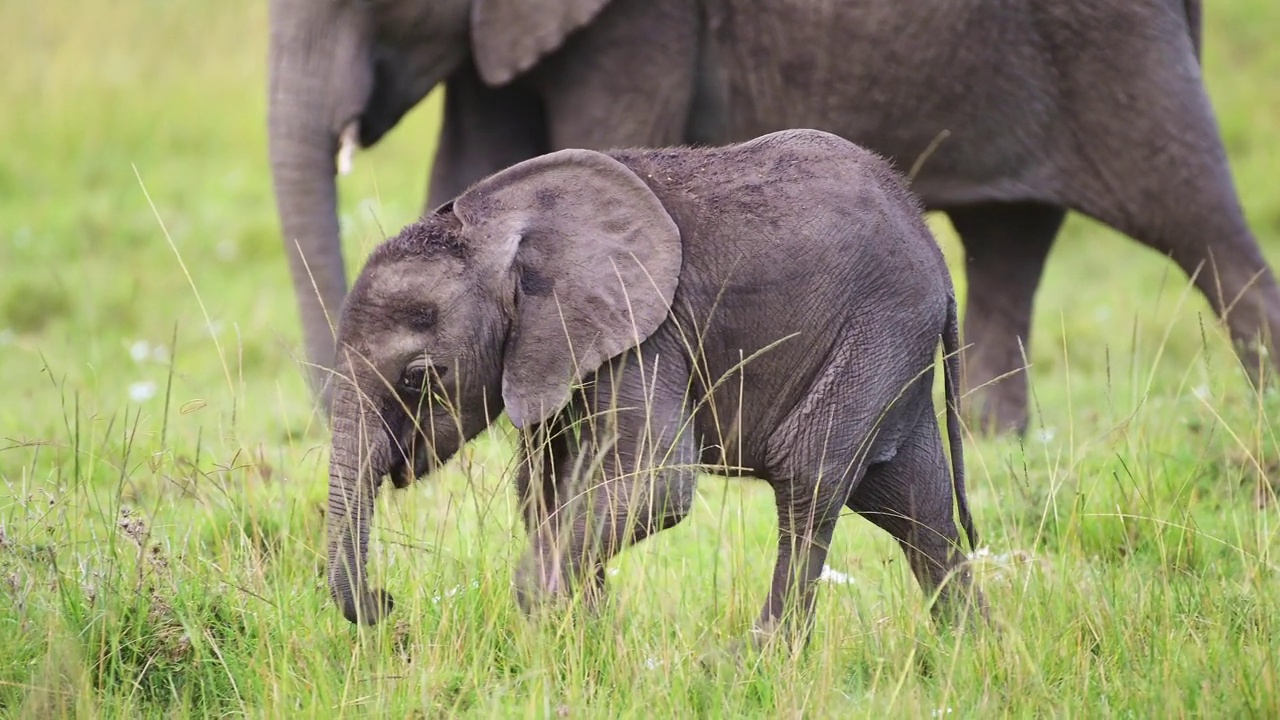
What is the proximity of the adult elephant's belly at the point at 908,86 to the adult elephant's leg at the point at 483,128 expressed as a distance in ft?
2.22

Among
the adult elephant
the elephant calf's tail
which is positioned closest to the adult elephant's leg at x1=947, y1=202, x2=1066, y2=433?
the adult elephant

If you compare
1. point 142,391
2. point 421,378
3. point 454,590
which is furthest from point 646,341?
point 142,391

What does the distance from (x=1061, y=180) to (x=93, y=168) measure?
7.94 m

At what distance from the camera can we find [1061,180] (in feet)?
19.5

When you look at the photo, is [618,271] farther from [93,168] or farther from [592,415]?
[93,168]

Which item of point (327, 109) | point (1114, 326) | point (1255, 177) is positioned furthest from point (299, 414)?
point (1255, 177)

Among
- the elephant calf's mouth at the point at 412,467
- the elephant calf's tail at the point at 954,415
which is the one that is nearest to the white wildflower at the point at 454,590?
the elephant calf's mouth at the point at 412,467

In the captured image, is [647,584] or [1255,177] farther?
[1255,177]

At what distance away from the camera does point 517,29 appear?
5629 millimetres

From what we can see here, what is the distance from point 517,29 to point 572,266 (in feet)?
6.91

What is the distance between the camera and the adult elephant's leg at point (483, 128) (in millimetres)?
6059

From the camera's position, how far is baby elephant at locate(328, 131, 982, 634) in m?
3.70

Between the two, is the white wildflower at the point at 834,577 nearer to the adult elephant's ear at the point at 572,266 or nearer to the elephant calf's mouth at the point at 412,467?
the adult elephant's ear at the point at 572,266

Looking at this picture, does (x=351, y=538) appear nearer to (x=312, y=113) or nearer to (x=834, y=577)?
(x=834, y=577)
